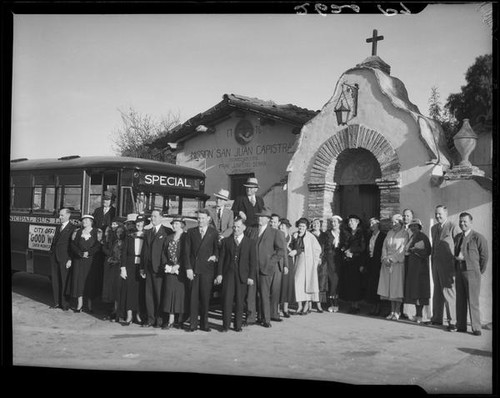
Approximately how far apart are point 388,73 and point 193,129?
2710 millimetres

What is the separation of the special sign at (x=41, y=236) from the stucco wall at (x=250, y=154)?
8.01ft

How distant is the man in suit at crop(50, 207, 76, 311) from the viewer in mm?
7223

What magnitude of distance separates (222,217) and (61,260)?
2.48 m

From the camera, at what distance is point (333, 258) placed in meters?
6.60

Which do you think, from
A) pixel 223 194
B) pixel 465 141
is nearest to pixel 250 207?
pixel 223 194

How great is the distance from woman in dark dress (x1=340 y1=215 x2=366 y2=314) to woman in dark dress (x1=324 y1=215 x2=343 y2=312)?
6cm

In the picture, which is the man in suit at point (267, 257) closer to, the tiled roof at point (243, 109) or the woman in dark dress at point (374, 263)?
the woman in dark dress at point (374, 263)

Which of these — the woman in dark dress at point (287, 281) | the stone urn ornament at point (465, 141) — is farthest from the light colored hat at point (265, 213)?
the stone urn ornament at point (465, 141)

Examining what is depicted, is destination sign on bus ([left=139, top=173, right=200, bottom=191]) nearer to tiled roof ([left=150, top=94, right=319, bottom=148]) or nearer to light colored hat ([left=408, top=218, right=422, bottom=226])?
tiled roof ([left=150, top=94, right=319, bottom=148])

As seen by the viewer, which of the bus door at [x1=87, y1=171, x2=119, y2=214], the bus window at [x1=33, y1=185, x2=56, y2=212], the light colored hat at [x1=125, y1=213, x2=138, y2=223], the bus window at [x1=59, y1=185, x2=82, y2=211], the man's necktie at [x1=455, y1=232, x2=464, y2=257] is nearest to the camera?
the man's necktie at [x1=455, y1=232, x2=464, y2=257]

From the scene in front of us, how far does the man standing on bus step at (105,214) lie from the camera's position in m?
7.08

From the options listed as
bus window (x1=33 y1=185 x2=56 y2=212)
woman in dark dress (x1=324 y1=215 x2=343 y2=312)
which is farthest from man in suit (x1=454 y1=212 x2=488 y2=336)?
bus window (x1=33 y1=185 x2=56 y2=212)

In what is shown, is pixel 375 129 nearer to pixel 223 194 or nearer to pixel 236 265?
pixel 223 194

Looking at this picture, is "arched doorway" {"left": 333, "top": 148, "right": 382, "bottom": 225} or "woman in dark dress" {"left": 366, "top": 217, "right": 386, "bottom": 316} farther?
"arched doorway" {"left": 333, "top": 148, "right": 382, "bottom": 225}
